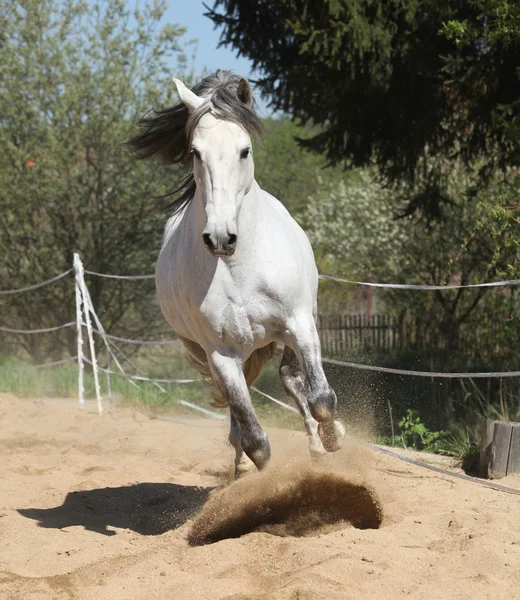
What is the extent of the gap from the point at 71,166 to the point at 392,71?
8094 millimetres

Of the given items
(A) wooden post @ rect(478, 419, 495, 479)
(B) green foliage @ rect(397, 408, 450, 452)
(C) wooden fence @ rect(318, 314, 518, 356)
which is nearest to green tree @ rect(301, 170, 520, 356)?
(C) wooden fence @ rect(318, 314, 518, 356)

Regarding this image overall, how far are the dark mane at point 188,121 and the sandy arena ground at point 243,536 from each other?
1.85m

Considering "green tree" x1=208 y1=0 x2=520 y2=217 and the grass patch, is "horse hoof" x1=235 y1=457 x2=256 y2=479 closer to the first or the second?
the grass patch

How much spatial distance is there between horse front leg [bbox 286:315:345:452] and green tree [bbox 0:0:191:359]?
10.6m

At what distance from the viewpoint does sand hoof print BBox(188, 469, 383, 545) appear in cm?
434

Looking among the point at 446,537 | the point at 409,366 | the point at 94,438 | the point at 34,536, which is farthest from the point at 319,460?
the point at 409,366

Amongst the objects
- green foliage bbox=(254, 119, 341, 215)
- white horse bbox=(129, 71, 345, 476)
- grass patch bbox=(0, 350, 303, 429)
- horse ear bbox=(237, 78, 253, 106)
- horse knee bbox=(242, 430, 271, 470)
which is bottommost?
grass patch bbox=(0, 350, 303, 429)

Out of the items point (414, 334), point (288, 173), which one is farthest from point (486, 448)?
point (288, 173)

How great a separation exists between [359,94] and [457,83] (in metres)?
1.11

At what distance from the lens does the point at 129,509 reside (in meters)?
5.39

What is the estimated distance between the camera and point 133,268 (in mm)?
15641

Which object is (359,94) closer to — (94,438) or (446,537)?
(94,438)

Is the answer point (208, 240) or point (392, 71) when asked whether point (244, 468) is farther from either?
point (392, 71)

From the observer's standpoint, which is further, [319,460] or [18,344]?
[18,344]
